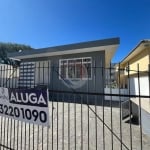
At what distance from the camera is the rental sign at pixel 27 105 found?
3383 millimetres

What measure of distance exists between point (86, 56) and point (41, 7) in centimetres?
422

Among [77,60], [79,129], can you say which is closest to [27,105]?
[79,129]

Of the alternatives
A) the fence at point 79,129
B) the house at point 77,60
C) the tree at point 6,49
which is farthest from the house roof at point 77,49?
the tree at point 6,49

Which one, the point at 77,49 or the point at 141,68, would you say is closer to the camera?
the point at 141,68

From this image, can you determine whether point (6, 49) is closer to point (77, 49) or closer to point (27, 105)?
point (77, 49)

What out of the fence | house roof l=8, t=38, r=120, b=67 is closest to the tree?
house roof l=8, t=38, r=120, b=67

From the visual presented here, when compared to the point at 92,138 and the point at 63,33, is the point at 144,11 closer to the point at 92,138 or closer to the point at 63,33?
the point at 63,33

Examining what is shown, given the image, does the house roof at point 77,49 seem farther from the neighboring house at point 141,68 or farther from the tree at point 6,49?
the tree at point 6,49

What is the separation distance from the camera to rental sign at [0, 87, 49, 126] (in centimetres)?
338

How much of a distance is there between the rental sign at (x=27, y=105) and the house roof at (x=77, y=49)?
7446 millimetres

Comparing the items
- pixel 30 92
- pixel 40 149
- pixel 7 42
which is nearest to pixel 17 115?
pixel 30 92

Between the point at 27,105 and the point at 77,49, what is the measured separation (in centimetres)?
848

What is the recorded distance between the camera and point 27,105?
3.59 metres

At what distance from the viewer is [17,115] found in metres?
3.78
